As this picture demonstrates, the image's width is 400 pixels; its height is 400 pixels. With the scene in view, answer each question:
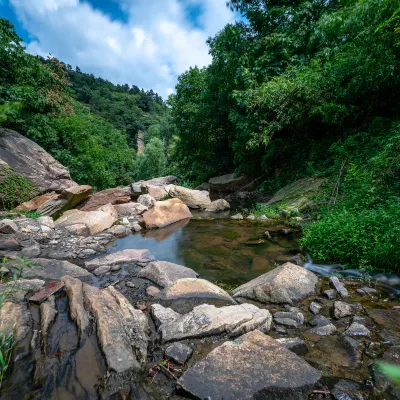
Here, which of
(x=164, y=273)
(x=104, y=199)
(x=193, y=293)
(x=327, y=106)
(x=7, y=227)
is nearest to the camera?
(x=193, y=293)

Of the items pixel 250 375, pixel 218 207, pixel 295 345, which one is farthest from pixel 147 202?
pixel 250 375

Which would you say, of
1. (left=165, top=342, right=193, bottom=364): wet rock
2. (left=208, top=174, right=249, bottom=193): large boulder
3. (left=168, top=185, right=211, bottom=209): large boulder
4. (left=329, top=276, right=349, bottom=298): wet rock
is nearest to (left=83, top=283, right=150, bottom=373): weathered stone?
(left=165, top=342, right=193, bottom=364): wet rock

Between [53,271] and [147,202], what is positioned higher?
[147,202]

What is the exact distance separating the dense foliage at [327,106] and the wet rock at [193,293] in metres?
2.14

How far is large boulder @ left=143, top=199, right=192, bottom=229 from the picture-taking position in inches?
294

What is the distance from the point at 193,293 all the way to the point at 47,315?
60.3 inches

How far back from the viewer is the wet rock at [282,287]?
299cm

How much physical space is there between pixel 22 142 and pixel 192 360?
30.2ft

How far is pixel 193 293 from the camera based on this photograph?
3023mm

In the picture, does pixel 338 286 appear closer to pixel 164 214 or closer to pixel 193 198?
pixel 164 214

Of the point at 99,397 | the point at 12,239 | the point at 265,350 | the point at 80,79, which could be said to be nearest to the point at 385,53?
the point at 265,350

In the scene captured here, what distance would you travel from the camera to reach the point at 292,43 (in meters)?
9.73

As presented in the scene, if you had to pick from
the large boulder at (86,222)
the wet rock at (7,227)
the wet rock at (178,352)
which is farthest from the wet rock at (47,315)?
the large boulder at (86,222)

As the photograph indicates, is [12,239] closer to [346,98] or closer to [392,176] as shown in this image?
[392,176]
